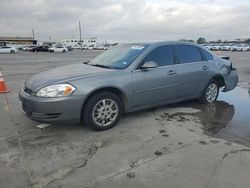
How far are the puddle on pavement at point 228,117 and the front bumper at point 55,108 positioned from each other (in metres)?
2.24

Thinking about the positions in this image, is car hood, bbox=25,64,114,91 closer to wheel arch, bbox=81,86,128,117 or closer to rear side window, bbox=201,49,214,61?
wheel arch, bbox=81,86,128,117

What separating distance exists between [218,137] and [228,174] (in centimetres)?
130

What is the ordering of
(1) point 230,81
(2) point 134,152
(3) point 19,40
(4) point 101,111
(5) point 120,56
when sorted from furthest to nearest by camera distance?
(3) point 19,40 < (1) point 230,81 < (5) point 120,56 < (4) point 101,111 < (2) point 134,152

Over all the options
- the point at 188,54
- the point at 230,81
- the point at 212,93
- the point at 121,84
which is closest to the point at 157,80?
the point at 121,84

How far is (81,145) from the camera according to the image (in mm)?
4410

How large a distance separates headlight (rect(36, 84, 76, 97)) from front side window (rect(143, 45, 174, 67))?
164 centimetres

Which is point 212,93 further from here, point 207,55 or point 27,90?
point 27,90

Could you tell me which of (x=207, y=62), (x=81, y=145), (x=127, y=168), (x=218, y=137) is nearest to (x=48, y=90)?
(x=81, y=145)

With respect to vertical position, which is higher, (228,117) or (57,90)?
(57,90)

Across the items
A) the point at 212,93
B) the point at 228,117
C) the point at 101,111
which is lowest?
the point at 228,117

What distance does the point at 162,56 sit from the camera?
19.6 feet

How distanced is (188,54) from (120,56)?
162 cm

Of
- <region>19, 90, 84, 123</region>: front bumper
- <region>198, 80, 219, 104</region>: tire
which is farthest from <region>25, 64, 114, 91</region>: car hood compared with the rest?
<region>198, 80, 219, 104</region>: tire

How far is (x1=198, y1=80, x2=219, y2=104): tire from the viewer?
22.6 feet
